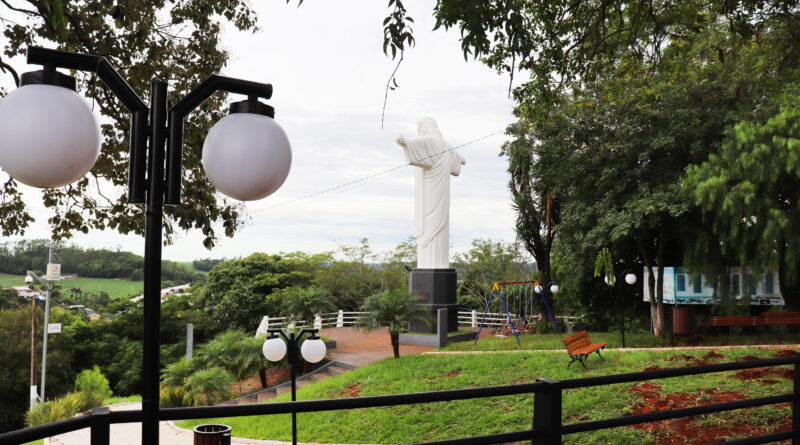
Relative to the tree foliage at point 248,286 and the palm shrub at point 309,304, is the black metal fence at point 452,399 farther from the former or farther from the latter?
the tree foliage at point 248,286

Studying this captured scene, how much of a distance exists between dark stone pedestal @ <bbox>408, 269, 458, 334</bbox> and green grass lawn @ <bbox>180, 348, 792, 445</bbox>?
16.8ft

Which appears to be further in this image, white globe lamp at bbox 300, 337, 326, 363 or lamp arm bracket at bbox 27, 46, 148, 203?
white globe lamp at bbox 300, 337, 326, 363

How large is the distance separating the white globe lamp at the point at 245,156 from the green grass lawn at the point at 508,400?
18.4ft

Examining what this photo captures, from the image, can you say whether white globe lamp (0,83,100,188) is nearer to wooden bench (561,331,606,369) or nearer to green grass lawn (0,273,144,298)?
wooden bench (561,331,606,369)

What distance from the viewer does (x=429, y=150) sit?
17.5 m

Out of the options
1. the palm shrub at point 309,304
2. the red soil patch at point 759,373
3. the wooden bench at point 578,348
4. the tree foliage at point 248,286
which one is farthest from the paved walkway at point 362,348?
the red soil patch at point 759,373

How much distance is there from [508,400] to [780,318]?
24.0ft

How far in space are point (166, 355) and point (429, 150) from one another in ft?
45.7

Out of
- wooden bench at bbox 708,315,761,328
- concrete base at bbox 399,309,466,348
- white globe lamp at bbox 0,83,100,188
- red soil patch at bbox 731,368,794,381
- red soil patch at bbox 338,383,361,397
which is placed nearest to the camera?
white globe lamp at bbox 0,83,100,188

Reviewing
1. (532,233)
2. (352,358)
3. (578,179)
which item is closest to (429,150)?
(532,233)

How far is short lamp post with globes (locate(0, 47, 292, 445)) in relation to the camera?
1474 mm

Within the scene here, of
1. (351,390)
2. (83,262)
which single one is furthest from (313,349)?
(83,262)

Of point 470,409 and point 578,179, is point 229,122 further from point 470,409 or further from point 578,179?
point 578,179

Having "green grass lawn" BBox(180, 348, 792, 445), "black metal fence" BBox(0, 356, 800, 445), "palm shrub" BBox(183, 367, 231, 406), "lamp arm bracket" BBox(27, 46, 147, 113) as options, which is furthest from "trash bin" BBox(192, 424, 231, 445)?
"palm shrub" BBox(183, 367, 231, 406)
